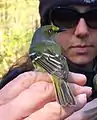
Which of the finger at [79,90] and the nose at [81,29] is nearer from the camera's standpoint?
the finger at [79,90]

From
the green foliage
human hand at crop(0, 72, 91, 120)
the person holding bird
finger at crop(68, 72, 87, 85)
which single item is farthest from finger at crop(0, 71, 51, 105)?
the green foliage

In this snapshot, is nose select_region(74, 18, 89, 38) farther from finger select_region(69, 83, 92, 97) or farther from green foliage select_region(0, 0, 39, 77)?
green foliage select_region(0, 0, 39, 77)

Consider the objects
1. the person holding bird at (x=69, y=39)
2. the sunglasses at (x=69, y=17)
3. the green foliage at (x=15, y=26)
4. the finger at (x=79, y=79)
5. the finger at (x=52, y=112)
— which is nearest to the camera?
the finger at (x=52, y=112)

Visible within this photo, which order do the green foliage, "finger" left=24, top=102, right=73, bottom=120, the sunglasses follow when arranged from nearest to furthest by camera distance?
1. "finger" left=24, top=102, right=73, bottom=120
2. the sunglasses
3. the green foliage

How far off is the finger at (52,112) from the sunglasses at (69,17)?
932 millimetres

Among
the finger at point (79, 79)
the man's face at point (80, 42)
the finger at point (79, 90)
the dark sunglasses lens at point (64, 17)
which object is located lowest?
the man's face at point (80, 42)

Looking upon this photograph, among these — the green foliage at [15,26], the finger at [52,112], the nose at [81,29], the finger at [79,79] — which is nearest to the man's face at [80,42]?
the nose at [81,29]

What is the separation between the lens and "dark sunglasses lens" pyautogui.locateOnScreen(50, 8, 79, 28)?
230 centimetres

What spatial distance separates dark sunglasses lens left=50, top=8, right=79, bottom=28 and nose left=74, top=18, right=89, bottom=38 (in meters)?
0.03

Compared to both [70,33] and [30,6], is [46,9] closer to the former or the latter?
[70,33]

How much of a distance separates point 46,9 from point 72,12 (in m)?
0.18

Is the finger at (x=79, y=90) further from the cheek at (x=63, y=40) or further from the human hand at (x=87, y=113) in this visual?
the cheek at (x=63, y=40)

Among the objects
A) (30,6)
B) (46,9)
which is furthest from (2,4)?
(46,9)

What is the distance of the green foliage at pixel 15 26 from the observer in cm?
496
